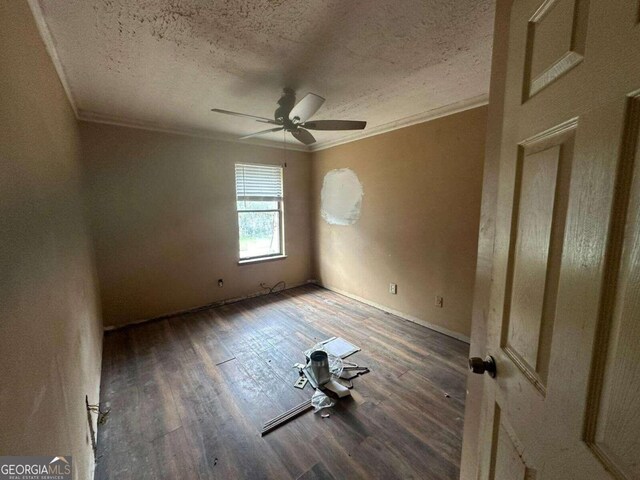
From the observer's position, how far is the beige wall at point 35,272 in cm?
70

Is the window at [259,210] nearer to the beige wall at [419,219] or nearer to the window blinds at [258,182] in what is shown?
the window blinds at [258,182]

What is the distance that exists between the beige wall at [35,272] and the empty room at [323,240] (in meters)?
0.01

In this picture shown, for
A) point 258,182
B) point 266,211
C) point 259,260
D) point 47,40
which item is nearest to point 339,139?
point 258,182

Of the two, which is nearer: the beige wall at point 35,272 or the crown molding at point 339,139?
the beige wall at point 35,272

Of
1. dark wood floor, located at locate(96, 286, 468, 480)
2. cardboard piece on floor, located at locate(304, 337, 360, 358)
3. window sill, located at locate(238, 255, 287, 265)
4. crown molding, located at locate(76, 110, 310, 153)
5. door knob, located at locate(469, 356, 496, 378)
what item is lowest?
dark wood floor, located at locate(96, 286, 468, 480)

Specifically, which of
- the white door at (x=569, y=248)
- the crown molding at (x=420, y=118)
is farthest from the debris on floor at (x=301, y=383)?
the crown molding at (x=420, y=118)

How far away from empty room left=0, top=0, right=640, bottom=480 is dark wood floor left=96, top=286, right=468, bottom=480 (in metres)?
0.02

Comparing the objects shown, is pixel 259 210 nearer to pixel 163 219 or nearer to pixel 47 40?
pixel 163 219

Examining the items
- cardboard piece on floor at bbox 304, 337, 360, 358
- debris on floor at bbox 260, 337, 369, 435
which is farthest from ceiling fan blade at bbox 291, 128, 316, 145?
cardboard piece on floor at bbox 304, 337, 360, 358

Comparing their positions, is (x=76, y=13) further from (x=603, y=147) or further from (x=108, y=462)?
(x=108, y=462)

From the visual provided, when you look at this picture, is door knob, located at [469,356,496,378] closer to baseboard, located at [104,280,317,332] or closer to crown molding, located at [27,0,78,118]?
crown molding, located at [27,0,78,118]

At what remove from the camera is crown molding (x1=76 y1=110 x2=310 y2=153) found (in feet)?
8.81

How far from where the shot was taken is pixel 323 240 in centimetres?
439

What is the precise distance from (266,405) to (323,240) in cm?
280
